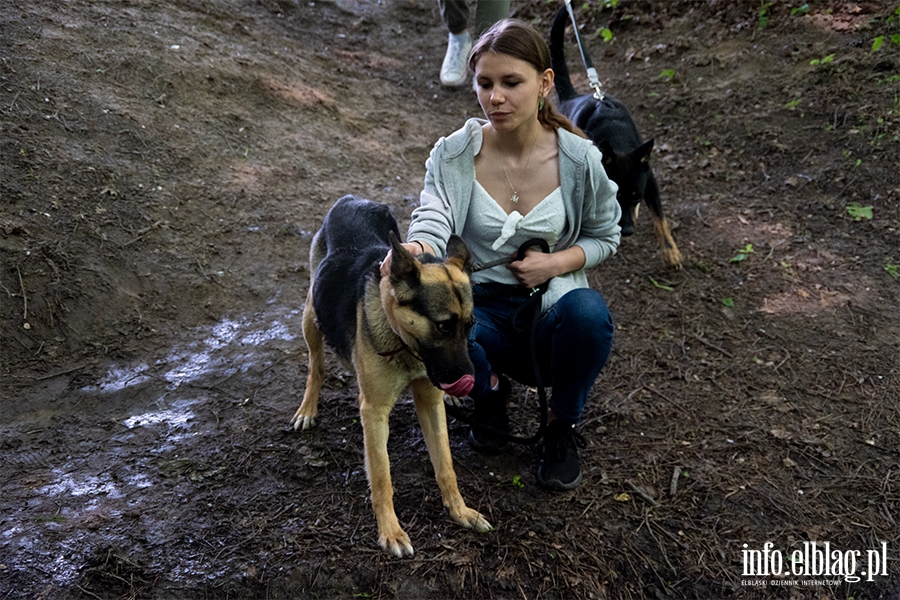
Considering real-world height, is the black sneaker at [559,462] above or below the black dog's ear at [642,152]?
below

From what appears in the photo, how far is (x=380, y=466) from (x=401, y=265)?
0.99 metres

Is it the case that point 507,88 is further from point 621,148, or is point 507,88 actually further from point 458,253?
point 621,148

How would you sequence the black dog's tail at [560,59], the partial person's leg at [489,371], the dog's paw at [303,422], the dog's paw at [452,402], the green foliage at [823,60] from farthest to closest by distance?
1. the green foliage at [823,60]
2. the black dog's tail at [560,59]
3. the dog's paw at [452,402]
4. the dog's paw at [303,422]
5. the partial person's leg at [489,371]

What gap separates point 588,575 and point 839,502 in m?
1.34

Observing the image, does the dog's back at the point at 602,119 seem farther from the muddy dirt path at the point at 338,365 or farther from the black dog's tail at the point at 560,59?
the muddy dirt path at the point at 338,365

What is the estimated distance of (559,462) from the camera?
2922mm

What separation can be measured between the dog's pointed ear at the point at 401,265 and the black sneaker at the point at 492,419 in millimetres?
1082

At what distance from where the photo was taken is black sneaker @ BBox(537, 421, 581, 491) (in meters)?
2.88

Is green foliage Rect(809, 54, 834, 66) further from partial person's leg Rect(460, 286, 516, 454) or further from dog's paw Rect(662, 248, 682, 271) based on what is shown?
partial person's leg Rect(460, 286, 516, 454)

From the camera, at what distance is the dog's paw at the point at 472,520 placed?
106 inches

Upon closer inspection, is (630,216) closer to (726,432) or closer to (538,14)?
(726,432)

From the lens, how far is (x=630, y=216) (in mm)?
4629

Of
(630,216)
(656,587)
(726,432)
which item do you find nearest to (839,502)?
(726,432)

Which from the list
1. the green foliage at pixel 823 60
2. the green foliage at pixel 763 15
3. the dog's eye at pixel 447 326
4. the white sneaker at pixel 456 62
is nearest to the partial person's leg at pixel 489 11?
the white sneaker at pixel 456 62
